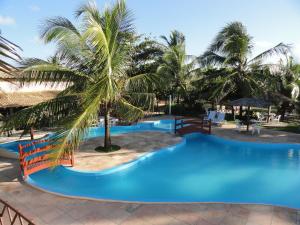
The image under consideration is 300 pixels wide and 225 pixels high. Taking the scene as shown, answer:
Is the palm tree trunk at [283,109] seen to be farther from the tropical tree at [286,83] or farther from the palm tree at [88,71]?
the palm tree at [88,71]

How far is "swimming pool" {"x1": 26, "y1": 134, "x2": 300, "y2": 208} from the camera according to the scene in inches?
267

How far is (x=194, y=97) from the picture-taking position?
20.7m

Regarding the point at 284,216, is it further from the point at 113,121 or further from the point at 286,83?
the point at 286,83

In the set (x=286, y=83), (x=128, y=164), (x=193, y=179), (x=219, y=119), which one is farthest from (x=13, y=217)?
(x=286, y=83)

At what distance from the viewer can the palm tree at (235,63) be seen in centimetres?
1614

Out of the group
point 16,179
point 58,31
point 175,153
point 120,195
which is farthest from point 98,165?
point 58,31

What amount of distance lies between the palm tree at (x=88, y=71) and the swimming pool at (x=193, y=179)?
1795 mm

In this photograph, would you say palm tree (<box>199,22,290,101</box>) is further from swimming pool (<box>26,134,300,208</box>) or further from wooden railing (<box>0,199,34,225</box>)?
wooden railing (<box>0,199,34,225</box>)

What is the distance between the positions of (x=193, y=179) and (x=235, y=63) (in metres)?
12.2

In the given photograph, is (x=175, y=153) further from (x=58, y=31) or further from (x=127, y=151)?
(x=58, y=31)

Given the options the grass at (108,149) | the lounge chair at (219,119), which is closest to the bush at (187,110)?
the lounge chair at (219,119)

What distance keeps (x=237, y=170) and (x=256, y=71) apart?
1072cm

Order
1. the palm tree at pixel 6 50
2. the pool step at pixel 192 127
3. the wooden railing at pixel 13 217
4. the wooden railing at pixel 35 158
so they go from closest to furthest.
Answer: the palm tree at pixel 6 50
the wooden railing at pixel 13 217
the wooden railing at pixel 35 158
the pool step at pixel 192 127

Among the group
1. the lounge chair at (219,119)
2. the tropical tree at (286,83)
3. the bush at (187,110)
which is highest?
the tropical tree at (286,83)
